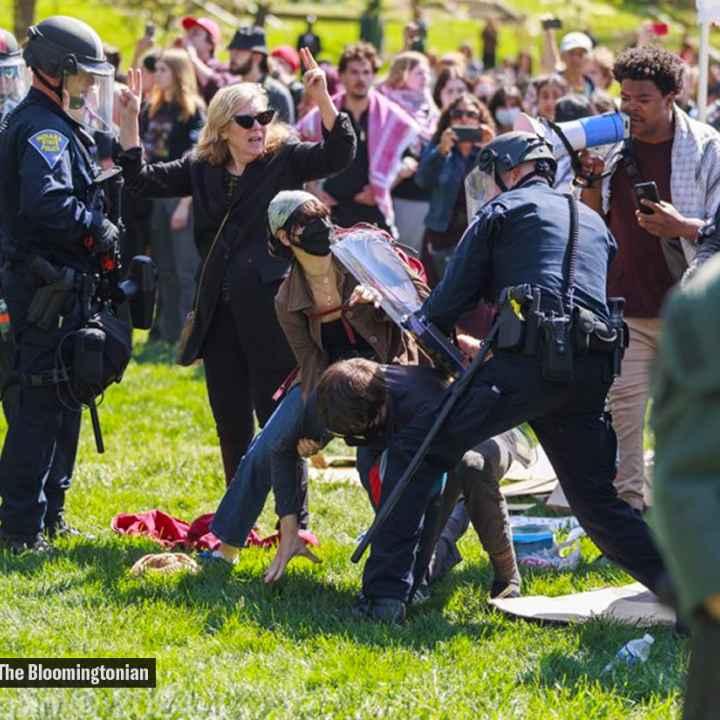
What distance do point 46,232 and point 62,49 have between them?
2.47 feet

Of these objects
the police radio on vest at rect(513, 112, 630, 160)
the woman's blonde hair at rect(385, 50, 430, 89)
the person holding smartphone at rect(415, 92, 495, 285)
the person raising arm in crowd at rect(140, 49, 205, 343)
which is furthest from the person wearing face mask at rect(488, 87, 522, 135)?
the police radio on vest at rect(513, 112, 630, 160)

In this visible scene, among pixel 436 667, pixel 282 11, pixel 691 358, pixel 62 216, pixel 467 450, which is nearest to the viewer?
Result: pixel 691 358

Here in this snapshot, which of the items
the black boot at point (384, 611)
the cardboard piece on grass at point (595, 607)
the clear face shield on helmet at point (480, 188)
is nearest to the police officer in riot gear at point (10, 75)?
the clear face shield on helmet at point (480, 188)

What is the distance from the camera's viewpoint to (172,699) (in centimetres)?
471

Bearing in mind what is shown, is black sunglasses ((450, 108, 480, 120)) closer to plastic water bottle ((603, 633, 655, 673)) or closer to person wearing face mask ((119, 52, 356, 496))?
person wearing face mask ((119, 52, 356, 496))

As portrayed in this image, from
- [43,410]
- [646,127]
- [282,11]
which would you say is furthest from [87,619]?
[282,11]

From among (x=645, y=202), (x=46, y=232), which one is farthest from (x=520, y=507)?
(x=46, y=232)

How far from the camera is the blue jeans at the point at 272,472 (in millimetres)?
6203

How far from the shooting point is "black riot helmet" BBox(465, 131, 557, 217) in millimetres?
5746

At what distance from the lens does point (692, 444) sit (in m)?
2.68

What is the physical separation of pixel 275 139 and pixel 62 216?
114cm

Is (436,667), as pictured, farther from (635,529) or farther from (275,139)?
(275,139)

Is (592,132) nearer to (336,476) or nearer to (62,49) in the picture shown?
(62,49)

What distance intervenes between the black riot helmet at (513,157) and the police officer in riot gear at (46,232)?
5.44 ft
